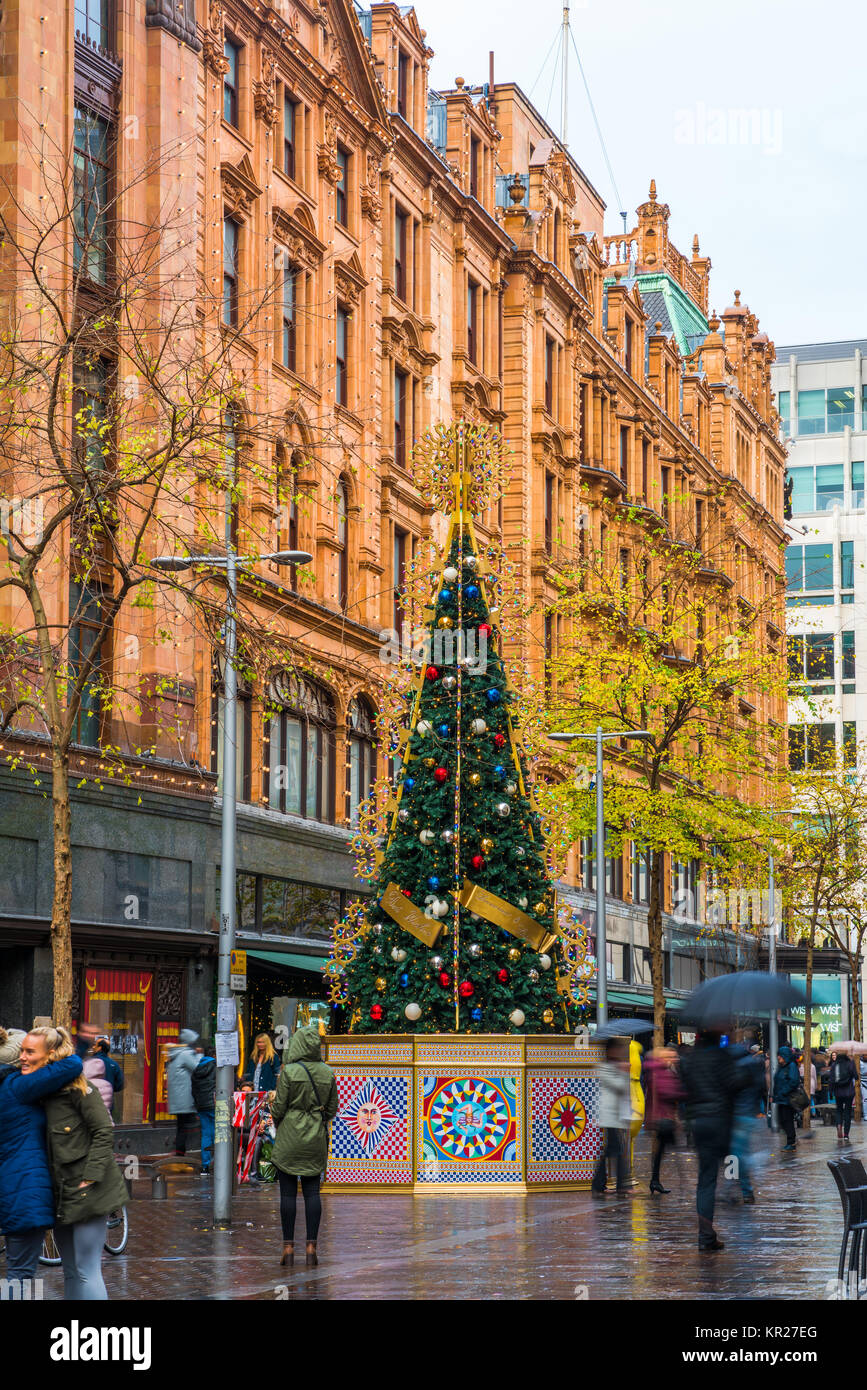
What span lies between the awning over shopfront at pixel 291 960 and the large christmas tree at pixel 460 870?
8.91m

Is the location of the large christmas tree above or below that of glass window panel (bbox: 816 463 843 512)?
below

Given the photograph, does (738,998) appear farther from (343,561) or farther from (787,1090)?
(343,561)

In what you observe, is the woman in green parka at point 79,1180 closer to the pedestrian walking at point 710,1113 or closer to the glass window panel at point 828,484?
the pedestrian walking at point 710,1113

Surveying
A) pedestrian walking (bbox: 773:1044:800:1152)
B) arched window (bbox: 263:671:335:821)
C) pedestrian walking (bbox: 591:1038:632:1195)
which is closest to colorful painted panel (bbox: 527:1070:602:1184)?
pedestrian walking (bbox: 591:1038:632:1195)

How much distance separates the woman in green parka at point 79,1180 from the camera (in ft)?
34.5

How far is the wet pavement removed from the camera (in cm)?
1381

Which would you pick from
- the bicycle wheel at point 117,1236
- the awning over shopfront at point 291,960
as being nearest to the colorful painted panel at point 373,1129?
the bicycle wheel at point 117,1236

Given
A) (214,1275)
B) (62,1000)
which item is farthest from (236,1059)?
(214,1275)

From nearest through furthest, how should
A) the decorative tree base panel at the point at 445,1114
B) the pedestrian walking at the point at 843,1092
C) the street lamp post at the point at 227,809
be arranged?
the street lamp post at the point at 227,809 < the decorative tree base panel at the point at 445,1114 < the pedestrian walking at the point at 843,1092

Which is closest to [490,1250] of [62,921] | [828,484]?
[62,921]

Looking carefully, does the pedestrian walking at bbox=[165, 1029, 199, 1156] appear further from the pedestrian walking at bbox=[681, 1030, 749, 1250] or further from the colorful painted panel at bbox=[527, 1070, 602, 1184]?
the pedestrian walking at bbox=[681, 1030, 749, 1250]

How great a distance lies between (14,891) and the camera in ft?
89.5

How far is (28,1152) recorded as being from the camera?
1052 cm

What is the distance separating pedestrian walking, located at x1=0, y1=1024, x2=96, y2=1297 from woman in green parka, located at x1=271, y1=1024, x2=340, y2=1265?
5.24 m
